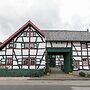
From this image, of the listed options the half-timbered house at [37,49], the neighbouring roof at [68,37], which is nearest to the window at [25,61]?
the half-timbered house at [37,49]

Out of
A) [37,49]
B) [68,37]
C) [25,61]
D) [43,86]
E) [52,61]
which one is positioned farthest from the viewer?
[52,61]

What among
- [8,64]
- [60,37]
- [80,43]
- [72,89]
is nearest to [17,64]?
[8,64]

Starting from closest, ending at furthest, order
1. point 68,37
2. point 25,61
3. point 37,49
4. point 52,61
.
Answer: point 25,61 < point 37,49 < point 68,37 < point 52,61

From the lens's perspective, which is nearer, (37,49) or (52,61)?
(37,49)

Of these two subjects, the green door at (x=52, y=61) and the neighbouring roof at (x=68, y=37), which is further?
the green door at (x=52, y=61)

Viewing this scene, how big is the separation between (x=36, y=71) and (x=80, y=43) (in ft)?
32.8

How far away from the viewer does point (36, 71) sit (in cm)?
2373

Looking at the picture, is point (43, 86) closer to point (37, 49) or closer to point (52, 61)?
point (37, 49)

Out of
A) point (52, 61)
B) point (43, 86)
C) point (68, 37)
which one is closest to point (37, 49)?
point (68, 37)

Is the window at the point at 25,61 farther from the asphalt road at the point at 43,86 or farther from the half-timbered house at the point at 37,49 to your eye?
the asphalt road at the point at 43,86

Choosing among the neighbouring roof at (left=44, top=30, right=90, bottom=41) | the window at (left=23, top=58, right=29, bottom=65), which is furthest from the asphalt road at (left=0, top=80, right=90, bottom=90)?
the neighbouring roof at (left=44, top=30, right=90, bottom=41)

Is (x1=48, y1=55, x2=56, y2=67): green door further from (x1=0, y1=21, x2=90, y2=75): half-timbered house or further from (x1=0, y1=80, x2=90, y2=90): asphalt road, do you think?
(x1=0, y1=80, x2=90, y2=90): asphalt road

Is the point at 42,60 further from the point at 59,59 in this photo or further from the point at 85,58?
the point at 59,59

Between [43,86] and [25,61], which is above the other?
[25,61]
